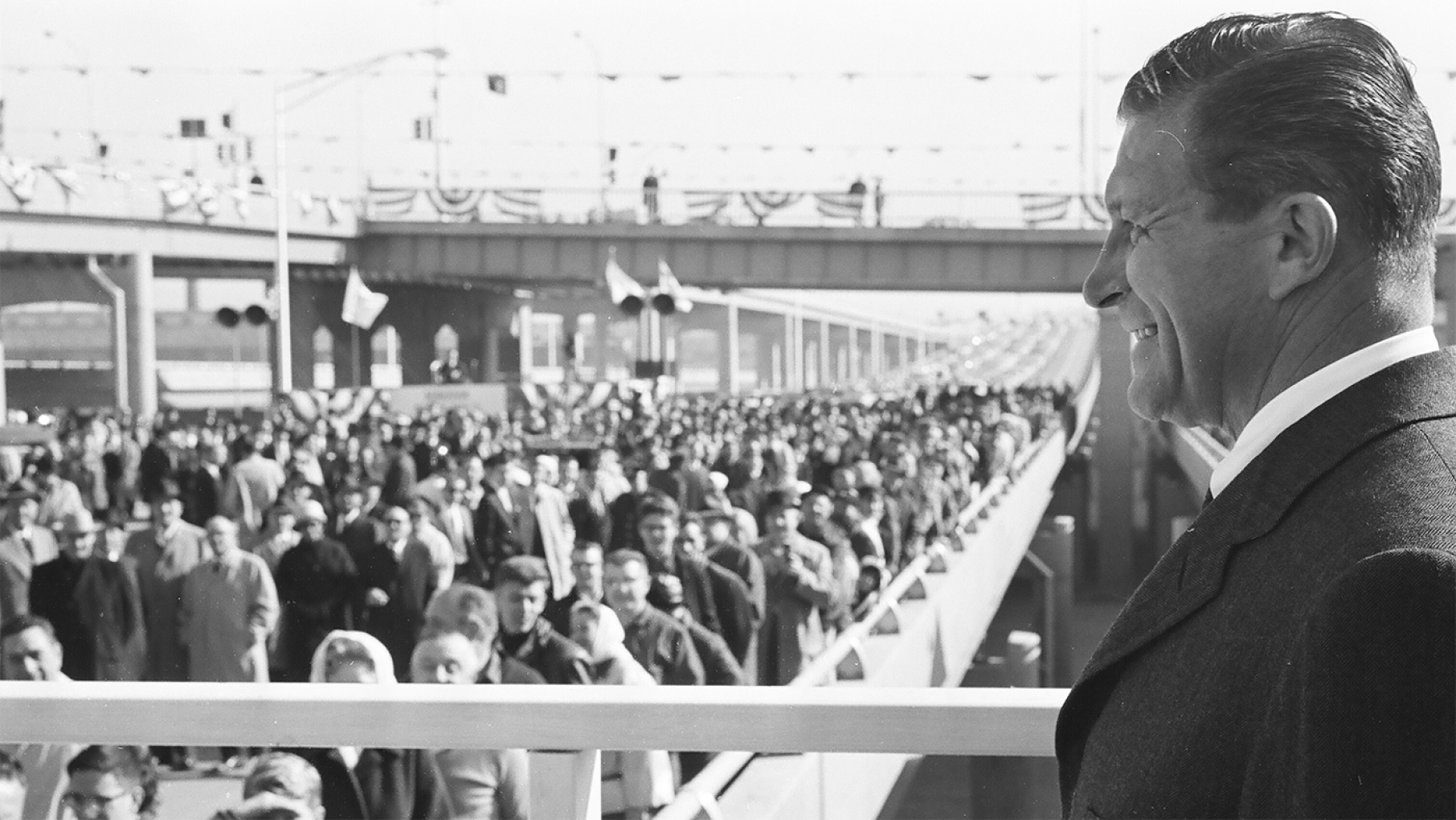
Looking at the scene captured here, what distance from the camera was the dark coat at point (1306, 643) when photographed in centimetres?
118

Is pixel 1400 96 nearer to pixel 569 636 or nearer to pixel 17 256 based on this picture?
pixel 569 636

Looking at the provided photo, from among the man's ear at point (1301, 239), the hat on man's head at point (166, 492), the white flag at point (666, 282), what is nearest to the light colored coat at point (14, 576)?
the hat on man's head at point (166, 492)

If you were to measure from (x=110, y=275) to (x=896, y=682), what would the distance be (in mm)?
36752

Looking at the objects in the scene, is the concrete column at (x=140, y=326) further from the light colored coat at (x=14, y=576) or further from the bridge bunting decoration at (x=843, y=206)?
the light colored coat at (x=14, y=576)

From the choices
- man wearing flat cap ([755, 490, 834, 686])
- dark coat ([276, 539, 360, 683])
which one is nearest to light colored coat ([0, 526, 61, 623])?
dark coat ([276, 539, 360, 683])

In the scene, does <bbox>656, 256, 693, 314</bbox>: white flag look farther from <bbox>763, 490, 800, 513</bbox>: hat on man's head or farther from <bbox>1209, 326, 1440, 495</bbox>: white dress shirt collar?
<bbox>1209, 326, 1440, 495</bbox>: white dress shirt collar

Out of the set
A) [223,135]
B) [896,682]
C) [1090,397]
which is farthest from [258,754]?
[1090,397]

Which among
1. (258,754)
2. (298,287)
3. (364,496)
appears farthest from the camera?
(298,287)

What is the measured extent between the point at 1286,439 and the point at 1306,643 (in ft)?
0.72

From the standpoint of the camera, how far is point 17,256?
44.2m

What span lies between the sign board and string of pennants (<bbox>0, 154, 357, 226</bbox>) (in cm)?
877

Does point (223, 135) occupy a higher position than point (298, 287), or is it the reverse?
point (223, 135)

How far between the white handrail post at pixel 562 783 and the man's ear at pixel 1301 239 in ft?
3.68

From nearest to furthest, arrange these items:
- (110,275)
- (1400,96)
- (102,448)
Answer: (1400,96) → (102,448) → (110,275)
